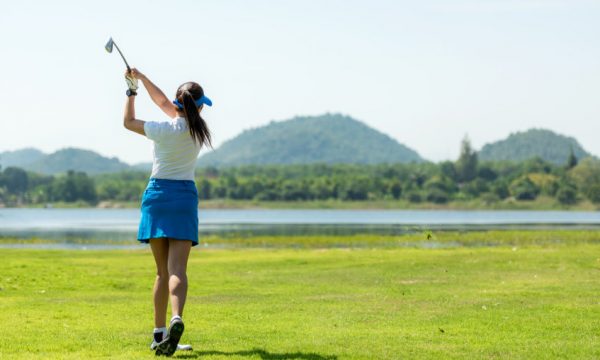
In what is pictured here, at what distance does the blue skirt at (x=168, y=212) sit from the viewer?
408 inches

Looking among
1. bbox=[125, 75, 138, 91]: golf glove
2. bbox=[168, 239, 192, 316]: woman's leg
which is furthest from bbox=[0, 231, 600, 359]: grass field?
bbox=[125, 75, 138, 91]: golf glove

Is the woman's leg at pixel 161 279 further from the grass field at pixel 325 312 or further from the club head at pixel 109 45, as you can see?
the club head at pixel 109 45

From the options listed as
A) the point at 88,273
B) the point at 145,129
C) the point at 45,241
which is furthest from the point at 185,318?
the point at 45,241

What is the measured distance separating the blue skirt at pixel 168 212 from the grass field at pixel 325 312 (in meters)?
1.37

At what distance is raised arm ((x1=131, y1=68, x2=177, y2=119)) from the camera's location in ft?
35.0

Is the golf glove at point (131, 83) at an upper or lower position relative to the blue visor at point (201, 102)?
upper

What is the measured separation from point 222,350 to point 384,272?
14827 millimetres

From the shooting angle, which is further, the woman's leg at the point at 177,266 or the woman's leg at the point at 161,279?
the woman's leg at the point at 161,279

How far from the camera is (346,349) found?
10.9 metres

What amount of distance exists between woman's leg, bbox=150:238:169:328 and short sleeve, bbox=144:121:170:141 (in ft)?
3.88

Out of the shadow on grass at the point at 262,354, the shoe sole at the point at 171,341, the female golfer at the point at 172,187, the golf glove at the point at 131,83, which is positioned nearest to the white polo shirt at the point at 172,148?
the female golfer at the point at 172,187

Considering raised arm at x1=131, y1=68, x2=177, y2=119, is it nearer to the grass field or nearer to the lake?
the grass field

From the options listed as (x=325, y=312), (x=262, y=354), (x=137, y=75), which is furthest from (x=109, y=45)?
(x=325, y=312)

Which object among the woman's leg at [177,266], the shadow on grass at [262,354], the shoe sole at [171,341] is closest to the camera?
the shoe sole at [171,341]
